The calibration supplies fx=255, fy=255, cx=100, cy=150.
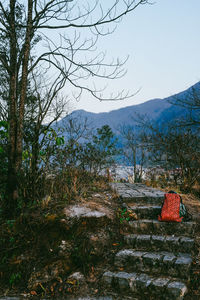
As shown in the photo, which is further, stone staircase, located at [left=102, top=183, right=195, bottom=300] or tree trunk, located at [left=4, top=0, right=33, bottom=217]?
tree trunk, located at [left=4, top=0, right=33, bottom=217]

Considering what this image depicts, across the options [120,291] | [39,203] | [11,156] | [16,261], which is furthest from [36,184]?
[120,291]

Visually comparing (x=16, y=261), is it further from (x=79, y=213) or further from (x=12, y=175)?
(x=12, y=175)

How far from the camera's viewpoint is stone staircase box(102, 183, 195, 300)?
3.13 meters

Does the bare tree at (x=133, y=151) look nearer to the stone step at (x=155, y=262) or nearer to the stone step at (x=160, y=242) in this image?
the stone step at (x=160, y=242)

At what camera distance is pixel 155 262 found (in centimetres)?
353

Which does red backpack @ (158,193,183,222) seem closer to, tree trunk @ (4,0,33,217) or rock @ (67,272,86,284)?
rock @ (67,272,86,284)

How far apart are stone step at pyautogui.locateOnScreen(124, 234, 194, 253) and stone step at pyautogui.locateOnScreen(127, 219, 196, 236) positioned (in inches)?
7.0

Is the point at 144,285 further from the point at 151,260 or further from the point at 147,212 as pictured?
the point at 147,212

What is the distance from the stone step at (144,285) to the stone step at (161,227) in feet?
3.22

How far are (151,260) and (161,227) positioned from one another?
0.84 metres

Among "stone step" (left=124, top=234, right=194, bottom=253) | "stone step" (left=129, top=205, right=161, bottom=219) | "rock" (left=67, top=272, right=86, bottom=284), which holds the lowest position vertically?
"rock" (left=67, top=272, right=86, bottom=284)

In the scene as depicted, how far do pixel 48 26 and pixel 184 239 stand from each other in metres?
4.32

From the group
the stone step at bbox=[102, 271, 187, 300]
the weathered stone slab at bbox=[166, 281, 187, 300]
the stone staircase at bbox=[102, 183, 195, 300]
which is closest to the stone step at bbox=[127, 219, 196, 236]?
the stone staircase at bbox=[102, 183, 195, 300]

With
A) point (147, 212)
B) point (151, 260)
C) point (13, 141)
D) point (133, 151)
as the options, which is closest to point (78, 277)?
point (151, 260)
